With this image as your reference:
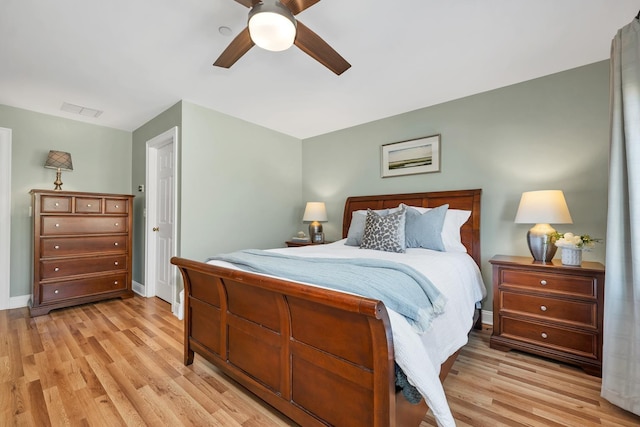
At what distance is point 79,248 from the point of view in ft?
11.0

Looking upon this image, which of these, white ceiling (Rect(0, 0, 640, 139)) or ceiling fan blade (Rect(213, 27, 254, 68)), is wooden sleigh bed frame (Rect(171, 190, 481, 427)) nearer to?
ceiling fan blade (Rect(213, 27, 254, 68))

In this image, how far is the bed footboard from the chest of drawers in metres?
2.44

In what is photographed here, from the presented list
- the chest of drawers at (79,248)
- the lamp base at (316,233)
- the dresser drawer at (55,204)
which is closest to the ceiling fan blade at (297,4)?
the lamp base at (316,233)

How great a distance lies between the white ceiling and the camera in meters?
1.82

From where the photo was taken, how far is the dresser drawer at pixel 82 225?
3.16m

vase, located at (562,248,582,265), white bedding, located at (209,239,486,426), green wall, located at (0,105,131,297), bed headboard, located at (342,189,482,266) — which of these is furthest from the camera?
green wall, located at (0,105,131,297)

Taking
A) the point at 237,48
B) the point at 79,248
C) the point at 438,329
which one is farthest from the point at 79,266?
the point at 438,329

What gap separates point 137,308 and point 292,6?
3554mm

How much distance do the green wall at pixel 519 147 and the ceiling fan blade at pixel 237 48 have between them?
2.30 meters

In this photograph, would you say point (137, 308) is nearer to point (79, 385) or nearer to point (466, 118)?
point (79, 385)

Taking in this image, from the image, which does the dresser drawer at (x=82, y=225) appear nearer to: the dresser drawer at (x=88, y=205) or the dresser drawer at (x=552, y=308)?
the dresser drawer at (x=88, y=205)

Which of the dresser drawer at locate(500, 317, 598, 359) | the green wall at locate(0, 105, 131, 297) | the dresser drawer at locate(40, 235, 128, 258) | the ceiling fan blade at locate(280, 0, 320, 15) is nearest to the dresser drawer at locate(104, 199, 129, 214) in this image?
the dresser drawer at locate(40, 235, 128, 258)

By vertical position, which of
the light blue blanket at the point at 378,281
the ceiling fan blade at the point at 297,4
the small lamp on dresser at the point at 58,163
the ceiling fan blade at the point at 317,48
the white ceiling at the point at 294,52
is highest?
the white ceiling at the point at 294,52

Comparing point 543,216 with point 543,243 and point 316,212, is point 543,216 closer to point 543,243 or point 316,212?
point 543,243
